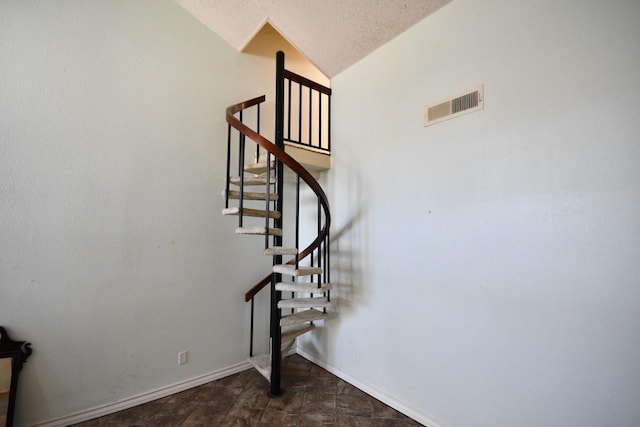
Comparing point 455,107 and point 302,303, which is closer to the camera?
point 455,107

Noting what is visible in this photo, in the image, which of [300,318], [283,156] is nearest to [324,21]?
[283,156]

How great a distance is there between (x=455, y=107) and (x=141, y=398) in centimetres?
347

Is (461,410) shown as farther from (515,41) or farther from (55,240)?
(55,240)

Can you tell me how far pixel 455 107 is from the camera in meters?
1.96

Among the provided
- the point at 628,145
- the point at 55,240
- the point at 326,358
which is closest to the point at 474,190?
the point at 628,145

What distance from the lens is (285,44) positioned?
11.7 feet

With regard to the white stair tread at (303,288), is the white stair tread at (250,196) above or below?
above

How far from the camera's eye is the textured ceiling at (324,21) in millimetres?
2244

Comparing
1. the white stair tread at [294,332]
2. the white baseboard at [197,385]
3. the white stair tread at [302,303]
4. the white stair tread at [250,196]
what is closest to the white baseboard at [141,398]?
the white baseboard at [197,385]

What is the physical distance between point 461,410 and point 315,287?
1316 millimetres

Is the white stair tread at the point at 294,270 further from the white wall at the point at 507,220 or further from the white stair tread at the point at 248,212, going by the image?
the white wall at the point at 507,220

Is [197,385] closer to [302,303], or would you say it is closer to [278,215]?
[302,303]

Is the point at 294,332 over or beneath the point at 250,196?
Result: beneath

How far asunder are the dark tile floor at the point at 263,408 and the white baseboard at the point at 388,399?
38 millimetres
